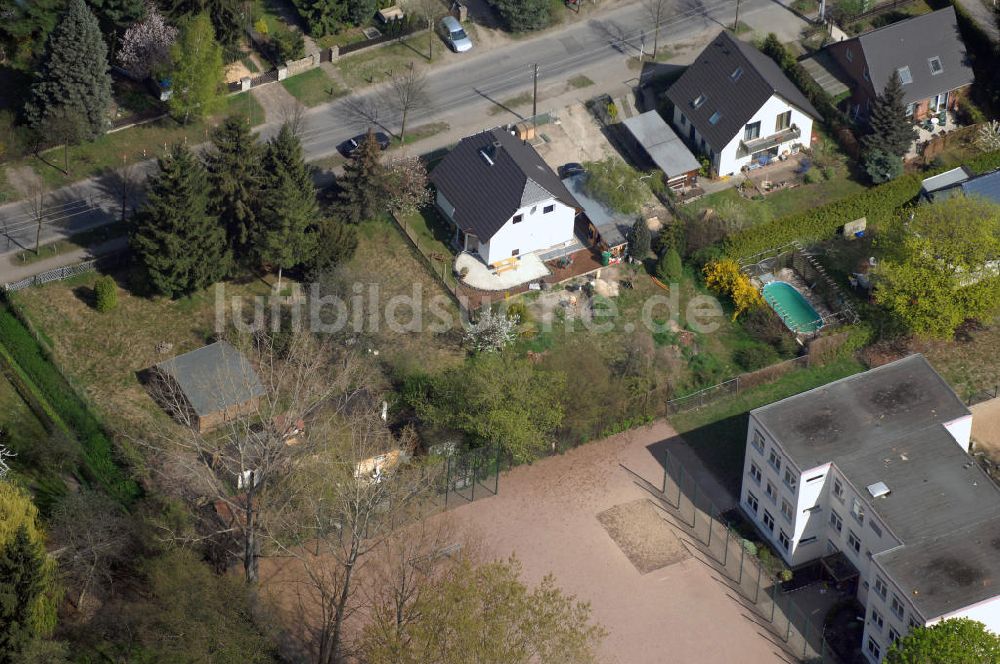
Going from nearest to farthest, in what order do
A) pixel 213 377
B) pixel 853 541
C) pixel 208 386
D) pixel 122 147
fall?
pixel 853 541 < pixel 208 386 < pixel 213 377 < pixel 122 147

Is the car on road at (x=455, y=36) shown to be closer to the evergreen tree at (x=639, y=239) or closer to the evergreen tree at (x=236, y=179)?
the evergreen tree at (x=639, y=239)

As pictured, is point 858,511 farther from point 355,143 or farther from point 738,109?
point 355,143

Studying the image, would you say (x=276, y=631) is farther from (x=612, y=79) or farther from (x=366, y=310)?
(x=612, y=79)

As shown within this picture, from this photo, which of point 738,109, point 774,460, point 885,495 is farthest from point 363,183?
point 885,495

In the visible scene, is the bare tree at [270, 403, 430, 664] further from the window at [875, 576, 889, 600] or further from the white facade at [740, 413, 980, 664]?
the window at [875, 576, 889, 600]

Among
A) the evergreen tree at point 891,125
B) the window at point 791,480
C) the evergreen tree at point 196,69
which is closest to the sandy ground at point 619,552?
the window at point 791,480

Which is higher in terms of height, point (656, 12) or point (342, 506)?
point (656, 12)
